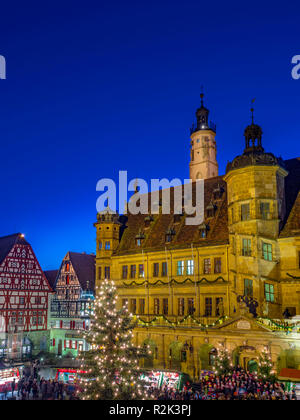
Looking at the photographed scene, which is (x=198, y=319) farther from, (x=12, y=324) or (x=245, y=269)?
(x=12, y=324)

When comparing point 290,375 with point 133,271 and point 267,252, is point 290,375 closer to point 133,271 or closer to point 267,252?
point 267,252

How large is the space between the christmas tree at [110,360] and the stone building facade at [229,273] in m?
11.2

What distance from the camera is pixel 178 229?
4072 centimetres

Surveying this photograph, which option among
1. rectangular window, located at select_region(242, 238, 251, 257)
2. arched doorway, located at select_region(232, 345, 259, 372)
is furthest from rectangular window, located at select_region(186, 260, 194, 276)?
arched doorway, located at select_region(232, 345, 259, 372)

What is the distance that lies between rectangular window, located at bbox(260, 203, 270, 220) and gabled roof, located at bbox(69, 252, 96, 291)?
30.0m

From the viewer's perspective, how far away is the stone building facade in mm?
30453

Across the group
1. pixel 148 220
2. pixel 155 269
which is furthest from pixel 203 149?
pixel 155 269

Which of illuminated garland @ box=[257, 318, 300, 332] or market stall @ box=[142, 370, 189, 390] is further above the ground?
illuminated garland @ box=[257, 318, 300, 332]

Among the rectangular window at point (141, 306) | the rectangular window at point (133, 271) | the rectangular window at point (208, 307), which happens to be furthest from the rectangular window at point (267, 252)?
the rectangular window at point (133, 271)

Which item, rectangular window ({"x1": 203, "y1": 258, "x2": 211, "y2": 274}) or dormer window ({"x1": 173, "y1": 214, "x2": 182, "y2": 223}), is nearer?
rectangular window ({"x1": 203, "y1": 258, "x2": 211, "y2": 274})

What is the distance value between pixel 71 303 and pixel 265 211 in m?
34.1

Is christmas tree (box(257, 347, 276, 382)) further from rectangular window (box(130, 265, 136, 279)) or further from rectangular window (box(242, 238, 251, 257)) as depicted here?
rectangular window (box(130, 265, 136, 279))

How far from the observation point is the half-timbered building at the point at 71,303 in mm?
53531

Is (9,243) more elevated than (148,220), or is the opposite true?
(148,220)
